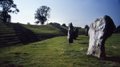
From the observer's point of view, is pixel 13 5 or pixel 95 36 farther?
pixel 13 5

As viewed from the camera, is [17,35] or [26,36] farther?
[26,36]

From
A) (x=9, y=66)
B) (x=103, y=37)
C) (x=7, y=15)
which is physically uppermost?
(x=7, y=15)

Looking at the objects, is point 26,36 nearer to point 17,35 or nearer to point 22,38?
point 17,35

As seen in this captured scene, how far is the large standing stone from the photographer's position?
871 inches

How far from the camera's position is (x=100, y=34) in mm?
22625

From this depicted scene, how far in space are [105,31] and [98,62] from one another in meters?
3.44

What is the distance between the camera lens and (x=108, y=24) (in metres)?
22.2

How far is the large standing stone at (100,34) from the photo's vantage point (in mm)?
22125

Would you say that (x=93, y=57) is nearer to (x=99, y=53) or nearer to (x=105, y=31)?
(x=99, y=53)

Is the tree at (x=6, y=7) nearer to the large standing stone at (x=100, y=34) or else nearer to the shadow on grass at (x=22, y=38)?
the shadow on grass at (x=22, y=38)

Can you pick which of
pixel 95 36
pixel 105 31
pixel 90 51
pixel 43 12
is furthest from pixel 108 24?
pixel 43 12

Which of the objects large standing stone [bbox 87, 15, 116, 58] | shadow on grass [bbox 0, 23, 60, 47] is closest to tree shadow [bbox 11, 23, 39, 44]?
shadow on grass [bbox 0, 23, 60, 47]

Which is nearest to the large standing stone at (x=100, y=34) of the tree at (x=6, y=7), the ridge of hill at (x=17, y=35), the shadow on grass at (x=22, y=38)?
the shadow on grass at (x=22, y=38)

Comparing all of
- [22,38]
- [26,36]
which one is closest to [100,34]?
[22,38]
